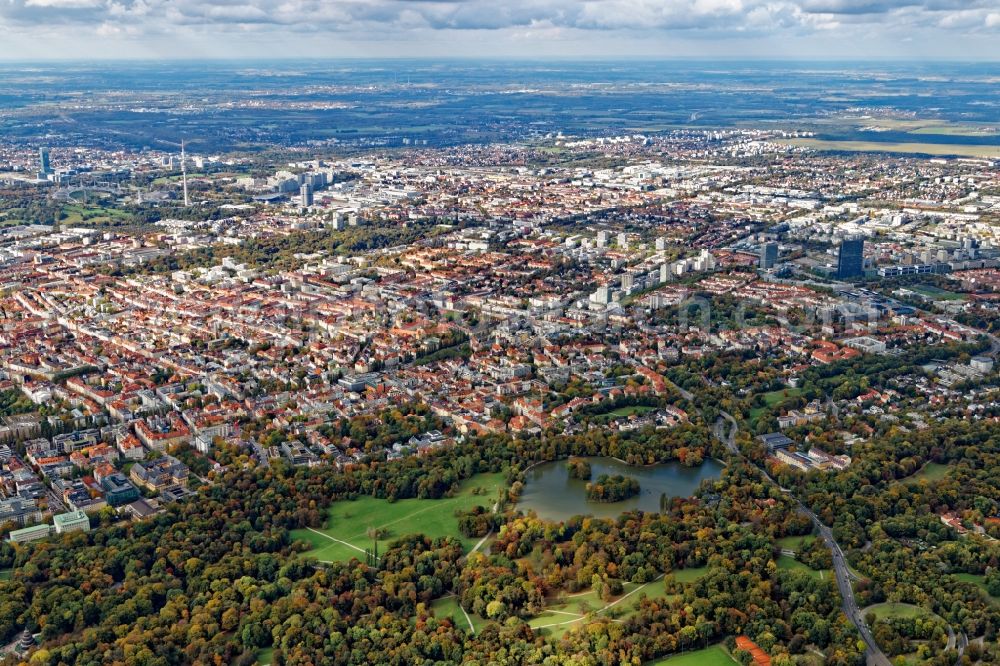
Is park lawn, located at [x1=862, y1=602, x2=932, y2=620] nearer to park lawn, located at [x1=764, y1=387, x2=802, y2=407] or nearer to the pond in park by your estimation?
the pond in park

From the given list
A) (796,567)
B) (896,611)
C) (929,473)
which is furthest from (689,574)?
(929,473)

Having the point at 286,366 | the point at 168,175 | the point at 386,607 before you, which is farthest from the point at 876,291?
the point at 168,175

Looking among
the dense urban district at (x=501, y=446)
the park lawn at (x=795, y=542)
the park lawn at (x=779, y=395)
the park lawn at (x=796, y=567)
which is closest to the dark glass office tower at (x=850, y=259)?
the dense urban district at (x=501, y=446)

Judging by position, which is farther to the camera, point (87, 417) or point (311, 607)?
point (87, 417)

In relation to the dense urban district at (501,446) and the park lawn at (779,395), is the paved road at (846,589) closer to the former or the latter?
the dense urban district at (501,446)

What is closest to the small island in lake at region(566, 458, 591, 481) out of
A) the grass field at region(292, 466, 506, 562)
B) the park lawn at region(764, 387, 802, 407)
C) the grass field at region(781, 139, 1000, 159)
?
the grass field at region(292, 466, 506, 562)

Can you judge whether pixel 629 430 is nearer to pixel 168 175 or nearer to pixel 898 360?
pixel 898 360
